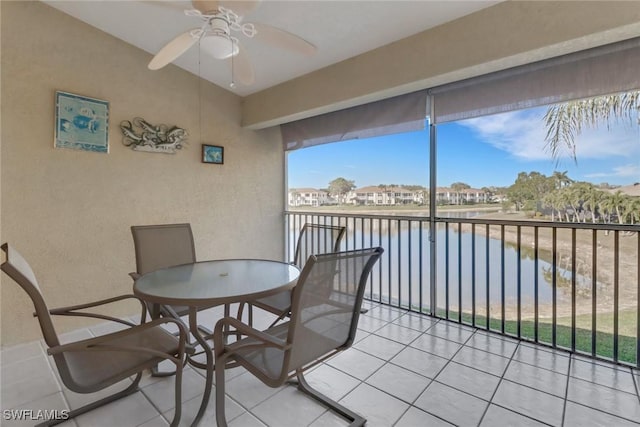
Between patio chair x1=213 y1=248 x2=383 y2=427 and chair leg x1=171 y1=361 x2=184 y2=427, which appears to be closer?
patio chair x1=213 y1=248 x2=383 y2=427

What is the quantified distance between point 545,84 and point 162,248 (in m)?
3.32

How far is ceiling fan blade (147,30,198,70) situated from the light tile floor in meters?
2.15

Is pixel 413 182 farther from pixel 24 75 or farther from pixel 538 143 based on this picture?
pixel 24 75

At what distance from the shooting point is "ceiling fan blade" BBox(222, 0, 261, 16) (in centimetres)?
151

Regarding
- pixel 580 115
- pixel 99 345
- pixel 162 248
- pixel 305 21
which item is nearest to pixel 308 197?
pixel 162 248

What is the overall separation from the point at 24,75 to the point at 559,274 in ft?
15.7

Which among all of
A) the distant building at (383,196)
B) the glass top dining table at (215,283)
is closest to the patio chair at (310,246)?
the glass top dining table at (215,283)

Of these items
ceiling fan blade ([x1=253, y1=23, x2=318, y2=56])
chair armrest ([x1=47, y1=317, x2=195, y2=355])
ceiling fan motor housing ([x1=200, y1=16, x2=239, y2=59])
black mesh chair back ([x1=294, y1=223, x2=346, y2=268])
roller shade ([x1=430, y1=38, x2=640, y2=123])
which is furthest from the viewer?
black mesh chair back ([x1=294, y1=223, x2=346, y2=268])

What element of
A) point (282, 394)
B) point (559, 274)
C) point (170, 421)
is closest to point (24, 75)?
point (170, 421)

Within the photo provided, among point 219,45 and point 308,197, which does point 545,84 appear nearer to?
point 219,45

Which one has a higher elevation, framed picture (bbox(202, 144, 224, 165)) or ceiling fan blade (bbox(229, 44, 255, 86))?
ceiling fan blade (bbox(229, 44, 255, 86))

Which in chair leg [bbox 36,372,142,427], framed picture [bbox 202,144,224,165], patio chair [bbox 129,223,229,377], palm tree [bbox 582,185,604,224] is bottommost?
chair leg [bbox 36,372,142,427]

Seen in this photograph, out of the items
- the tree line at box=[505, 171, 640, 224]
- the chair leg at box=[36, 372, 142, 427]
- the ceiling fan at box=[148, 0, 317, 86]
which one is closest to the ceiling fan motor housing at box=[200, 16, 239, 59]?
the ceiling fan at box=[148, 0, 317, 86]

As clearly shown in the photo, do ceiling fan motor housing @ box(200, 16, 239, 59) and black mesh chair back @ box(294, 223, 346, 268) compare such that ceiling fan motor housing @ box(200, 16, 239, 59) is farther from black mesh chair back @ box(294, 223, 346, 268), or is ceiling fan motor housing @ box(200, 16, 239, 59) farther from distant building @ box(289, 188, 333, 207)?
Answer: distant building @ box(289, 188, 333, 207)
